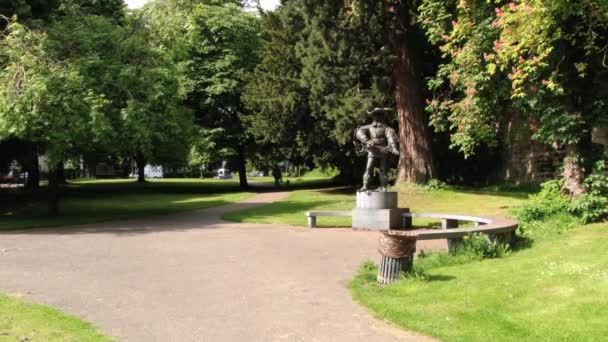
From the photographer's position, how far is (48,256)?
38.2ft

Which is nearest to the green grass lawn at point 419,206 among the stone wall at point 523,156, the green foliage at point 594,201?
the stone wall at point 523,156

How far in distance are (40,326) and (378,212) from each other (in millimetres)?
10032

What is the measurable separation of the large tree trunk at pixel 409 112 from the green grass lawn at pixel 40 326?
18732 millimetres

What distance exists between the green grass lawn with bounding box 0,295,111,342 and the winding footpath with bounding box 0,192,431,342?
224 millimetres

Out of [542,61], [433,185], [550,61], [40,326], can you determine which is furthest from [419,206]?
[40,326]

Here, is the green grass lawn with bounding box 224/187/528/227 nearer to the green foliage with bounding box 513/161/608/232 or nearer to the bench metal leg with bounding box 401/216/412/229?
the bench metal leg with bounding box 401/216/412/229

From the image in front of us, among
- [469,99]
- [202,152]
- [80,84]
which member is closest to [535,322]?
[469,99]

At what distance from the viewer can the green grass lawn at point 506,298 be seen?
6.02m

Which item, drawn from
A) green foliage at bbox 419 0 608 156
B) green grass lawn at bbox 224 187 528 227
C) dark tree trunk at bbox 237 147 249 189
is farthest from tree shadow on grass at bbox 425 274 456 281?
dark tree trunk at bbox 237 147 249 189

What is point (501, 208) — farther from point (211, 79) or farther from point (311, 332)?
point (211, 79)

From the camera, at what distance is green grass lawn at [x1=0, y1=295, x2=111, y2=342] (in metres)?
5.98

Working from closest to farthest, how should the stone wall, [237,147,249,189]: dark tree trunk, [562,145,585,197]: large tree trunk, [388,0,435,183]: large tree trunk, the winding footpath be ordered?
the winding footpath, [562,145,585,197]: large tree trunk, [388,0,435,183]: large tree trunk, the stone wall, [237,147,249,189]: dark tree trunk

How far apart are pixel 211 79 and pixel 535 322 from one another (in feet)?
109

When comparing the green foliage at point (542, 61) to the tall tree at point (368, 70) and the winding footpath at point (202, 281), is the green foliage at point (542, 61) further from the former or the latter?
the tall tree at point (368, 70)
